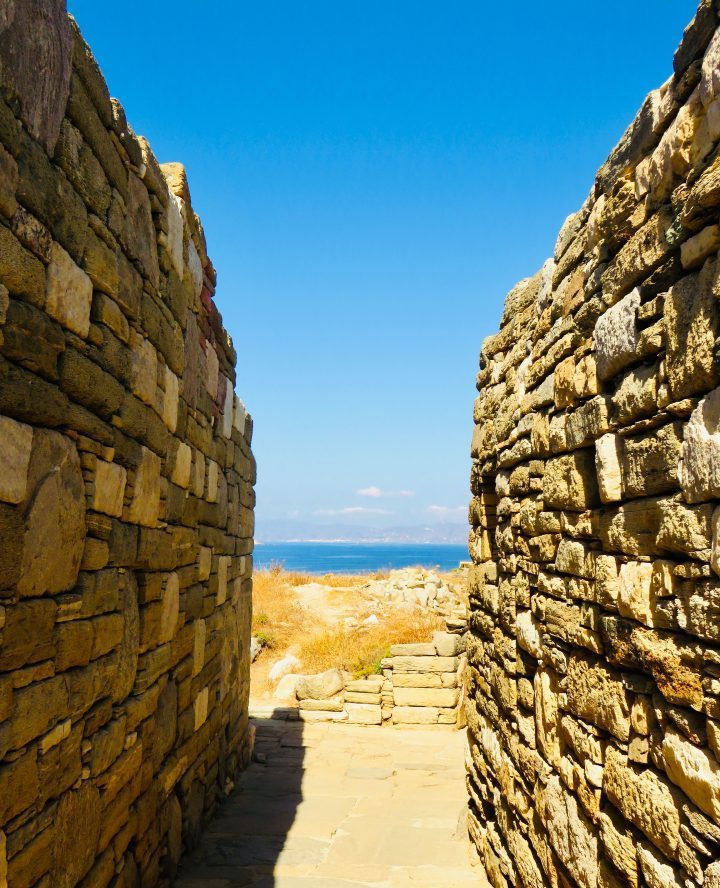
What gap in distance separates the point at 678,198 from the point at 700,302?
399 mm

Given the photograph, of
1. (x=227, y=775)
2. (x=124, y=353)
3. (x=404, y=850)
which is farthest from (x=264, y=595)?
(x=124, y=353)

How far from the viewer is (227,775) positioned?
6.20m

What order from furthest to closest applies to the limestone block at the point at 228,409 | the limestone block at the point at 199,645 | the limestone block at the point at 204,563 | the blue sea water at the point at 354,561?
1. the blue sea water at the point at 354,561
2. the limestone block at the point at 228,409
3. the limestone block at the point at 204,563
4. the limestone block at the point at 199,645

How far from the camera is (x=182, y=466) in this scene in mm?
4480

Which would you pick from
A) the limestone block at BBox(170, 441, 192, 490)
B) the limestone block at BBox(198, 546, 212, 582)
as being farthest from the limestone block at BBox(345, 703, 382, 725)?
the limestone block at BBox(170, 441, 192, 490)

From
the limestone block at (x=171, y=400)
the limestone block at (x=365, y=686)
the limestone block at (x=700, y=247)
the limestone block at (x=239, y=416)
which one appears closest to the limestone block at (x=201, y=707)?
the limestone block at (x=171, y=400)

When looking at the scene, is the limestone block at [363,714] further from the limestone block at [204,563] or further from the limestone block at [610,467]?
the limestone block at [610,467]

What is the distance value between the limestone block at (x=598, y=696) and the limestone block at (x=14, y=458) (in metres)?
2.16

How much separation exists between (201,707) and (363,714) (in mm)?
4992

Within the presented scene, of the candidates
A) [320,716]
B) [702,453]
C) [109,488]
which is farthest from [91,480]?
[320,716]

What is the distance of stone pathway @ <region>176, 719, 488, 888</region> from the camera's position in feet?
15.1

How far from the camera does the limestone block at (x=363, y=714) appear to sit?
9.55 metres

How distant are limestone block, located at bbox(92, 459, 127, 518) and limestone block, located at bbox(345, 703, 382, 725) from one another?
7.26 meters

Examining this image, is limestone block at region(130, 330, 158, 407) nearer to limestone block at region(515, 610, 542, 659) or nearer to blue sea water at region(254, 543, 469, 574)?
limestone block at region(515, 610, 542, 659)
